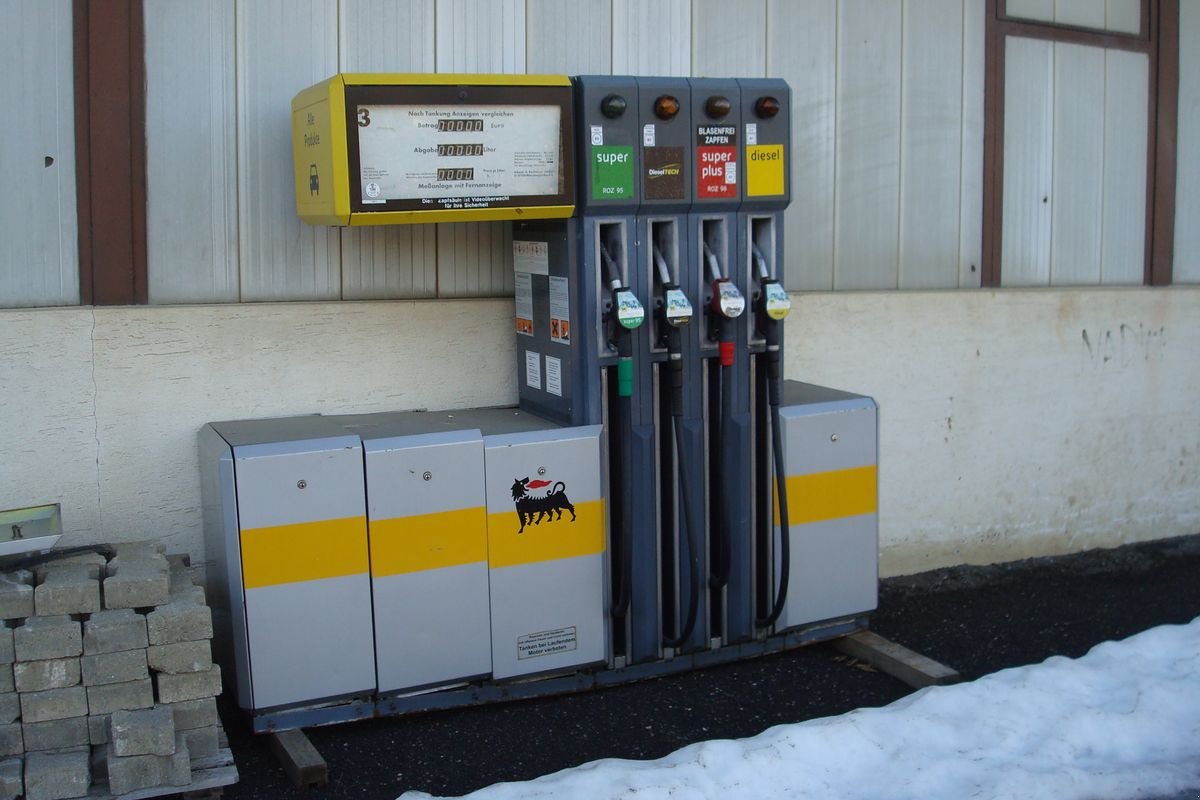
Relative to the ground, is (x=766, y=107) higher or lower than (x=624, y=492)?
higher

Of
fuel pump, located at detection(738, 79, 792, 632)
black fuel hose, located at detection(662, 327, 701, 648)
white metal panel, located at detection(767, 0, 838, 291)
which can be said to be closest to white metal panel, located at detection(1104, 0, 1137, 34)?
white metal panel, located at detection(767, 0, 838, 291)

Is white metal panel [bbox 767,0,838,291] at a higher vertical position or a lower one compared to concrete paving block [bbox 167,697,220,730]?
higher

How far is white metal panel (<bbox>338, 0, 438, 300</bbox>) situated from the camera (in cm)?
515

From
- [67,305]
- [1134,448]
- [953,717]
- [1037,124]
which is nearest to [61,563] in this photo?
[67,305]

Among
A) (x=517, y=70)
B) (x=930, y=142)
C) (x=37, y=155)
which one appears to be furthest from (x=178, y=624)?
(x=930, y=142)

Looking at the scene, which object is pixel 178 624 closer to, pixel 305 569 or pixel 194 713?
pixel 194 713

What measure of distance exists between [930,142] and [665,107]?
2.28m

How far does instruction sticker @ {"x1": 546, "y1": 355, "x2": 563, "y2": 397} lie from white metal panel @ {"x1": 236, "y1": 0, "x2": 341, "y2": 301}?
40.0 inches

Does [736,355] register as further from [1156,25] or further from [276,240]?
[1156,25]

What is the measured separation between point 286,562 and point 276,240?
1.38 meters

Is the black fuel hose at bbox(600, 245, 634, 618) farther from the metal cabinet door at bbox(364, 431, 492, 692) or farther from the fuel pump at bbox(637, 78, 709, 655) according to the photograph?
the metal cabinet door at bbox(364, 431, 492, 692)

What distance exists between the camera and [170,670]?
4016 millimetres

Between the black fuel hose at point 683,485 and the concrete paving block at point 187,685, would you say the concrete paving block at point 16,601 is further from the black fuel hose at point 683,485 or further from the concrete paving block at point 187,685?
the black fuel hose at point 683,485

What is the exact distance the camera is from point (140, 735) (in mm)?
3881
